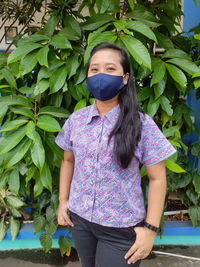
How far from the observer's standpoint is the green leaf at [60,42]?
1.21 metres

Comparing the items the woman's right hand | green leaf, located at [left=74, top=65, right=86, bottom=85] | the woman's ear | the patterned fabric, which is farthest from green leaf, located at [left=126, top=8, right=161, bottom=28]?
the woman's right hand

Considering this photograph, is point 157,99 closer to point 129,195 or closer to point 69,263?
point 129,195

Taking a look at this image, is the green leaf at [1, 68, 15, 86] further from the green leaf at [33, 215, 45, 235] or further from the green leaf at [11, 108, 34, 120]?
the green leaf at [33, 215, 45, 235]

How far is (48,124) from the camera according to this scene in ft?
3.80

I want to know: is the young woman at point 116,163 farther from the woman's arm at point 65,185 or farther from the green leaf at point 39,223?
the green leaf at point 39,223

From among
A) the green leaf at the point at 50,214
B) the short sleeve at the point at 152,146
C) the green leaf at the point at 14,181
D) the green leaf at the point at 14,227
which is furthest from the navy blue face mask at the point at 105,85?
the green leaf at the point at 14,227

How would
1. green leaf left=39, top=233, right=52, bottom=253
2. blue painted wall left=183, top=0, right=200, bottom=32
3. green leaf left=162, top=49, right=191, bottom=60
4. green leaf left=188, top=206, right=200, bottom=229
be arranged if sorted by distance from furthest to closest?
blue painted wall left=183, top=0, right=200, bottom=32 → green leaf left=188, top=206, right=200, bottom=229 → green leaf left=39, top=233, right=52, bottom=253 → green leaf left=162, top=49, right=191, bottom=60

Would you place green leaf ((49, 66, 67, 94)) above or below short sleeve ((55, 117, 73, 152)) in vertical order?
above

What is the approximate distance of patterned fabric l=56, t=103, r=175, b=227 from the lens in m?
0.91

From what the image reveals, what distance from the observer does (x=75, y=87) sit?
1367mm

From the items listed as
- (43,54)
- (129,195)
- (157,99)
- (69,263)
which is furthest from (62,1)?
(69,263)

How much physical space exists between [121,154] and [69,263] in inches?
52.2

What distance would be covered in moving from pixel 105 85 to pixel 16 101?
558 mm

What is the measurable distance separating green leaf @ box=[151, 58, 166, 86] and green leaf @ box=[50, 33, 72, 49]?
1.38 ft
